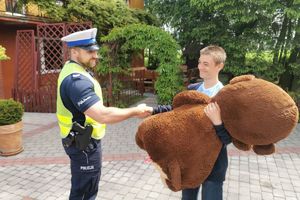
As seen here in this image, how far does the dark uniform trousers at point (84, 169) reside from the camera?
259cm

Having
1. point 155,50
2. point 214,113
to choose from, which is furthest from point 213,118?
point 155,50

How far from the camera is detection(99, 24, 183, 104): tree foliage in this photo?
841cm

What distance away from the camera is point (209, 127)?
6.16 feet

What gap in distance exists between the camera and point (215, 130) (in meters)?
1.88

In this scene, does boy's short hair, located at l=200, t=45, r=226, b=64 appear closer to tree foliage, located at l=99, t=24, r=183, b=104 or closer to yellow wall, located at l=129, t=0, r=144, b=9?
tree foliage, located at l=99, t=24, r=183, b=104

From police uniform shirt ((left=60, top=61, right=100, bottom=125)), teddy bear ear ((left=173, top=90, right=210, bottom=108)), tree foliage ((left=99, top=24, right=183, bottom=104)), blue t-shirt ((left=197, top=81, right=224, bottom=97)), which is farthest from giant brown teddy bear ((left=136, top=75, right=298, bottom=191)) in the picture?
tree foliage ((left=99, top=24, right=183, bottom=104))

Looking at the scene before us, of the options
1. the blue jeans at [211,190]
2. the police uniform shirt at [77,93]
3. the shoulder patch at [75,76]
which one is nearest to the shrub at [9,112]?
the police uniform shirt at [77,93]

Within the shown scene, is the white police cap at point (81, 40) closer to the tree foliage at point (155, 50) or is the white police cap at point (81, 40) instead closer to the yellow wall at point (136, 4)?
the tree foliage at point (155, 50)

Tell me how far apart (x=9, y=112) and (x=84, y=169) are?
11.3ft

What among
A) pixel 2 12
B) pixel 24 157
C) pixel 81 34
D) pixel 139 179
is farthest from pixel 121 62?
pixel 81 34

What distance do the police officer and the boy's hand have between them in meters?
0.58

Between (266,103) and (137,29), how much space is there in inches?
289

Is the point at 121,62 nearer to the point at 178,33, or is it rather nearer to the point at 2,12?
the point at 178,33

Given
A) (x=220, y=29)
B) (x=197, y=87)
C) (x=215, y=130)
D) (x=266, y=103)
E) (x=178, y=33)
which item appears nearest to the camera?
(x=266, y=103)
